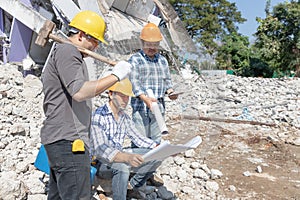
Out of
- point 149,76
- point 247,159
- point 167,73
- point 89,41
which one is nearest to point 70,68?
point 89,41

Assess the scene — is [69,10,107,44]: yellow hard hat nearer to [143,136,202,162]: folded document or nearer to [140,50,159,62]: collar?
[140,50,159,62]: collar

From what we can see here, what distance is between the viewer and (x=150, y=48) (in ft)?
7.68

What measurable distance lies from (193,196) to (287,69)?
18711 mm

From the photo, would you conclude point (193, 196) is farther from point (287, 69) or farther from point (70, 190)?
point (287, 69)


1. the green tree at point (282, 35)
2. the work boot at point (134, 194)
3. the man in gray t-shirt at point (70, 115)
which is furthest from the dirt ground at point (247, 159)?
the green tree at point (282, 35)

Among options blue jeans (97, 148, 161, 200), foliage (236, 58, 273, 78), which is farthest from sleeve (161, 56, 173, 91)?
foliage (236, 58, 273, 78)

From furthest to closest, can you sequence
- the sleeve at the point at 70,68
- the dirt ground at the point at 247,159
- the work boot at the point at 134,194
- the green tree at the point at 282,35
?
the green tree at the point at 282,35
the dirt ground at the point at 247,159
the work boot at the point at 134,194
the sleeve at the point at 70,68

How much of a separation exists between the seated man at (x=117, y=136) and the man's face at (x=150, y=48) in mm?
284

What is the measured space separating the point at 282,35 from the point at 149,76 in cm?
1896

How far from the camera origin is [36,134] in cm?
458

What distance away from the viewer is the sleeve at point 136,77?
7.37 feet

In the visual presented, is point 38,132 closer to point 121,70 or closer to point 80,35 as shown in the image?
point 80,35

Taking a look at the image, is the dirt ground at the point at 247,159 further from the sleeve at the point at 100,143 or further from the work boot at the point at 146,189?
the work boot at the point at 146,189

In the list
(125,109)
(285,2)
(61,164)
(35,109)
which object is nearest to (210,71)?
(125,109)
